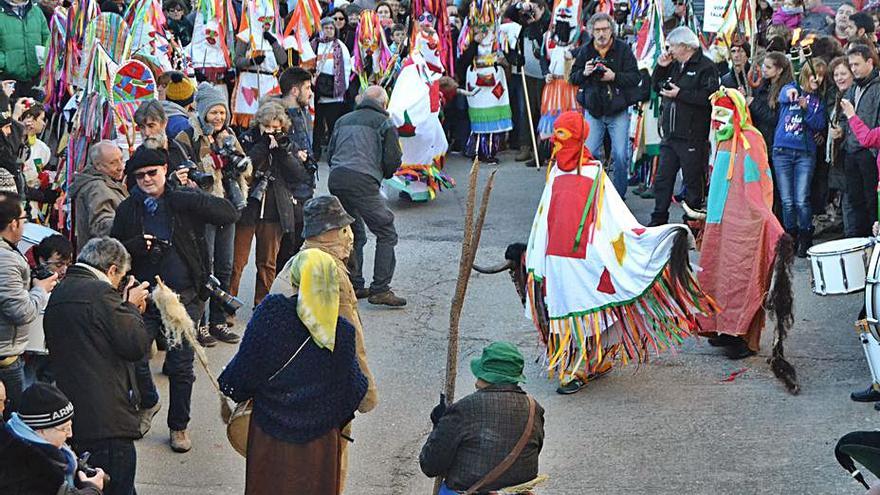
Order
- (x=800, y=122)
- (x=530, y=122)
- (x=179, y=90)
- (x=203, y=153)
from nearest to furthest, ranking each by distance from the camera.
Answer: (x=203, y=153), (x=179, y=90), (x=800, y=122), (x=530, y=122)

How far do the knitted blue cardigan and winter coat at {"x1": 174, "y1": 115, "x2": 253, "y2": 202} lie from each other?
352cm

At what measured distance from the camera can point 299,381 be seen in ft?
18.2

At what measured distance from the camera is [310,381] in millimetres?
5570

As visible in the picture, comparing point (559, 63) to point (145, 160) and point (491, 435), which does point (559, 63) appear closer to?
point (145, 160)

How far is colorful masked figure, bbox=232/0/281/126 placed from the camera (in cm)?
1407

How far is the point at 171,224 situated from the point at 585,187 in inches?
100

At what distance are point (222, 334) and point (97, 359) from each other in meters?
3.24

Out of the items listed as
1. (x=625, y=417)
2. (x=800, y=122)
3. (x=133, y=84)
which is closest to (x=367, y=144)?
(x=133, y=84)

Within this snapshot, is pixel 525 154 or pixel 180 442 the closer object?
pixel 180 442

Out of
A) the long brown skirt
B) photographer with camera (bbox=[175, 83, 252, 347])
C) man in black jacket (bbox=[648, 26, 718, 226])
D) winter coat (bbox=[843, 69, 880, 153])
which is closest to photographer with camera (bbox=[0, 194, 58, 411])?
the long brown skirt

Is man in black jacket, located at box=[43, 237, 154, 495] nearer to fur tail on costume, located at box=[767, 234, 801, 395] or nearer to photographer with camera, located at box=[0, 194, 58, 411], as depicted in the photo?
photographer with camera, located at box=[0, 194, 58, 411]

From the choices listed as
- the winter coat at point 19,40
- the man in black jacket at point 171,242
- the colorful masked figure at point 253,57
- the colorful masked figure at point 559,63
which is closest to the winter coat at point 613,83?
the colorful masked figure at point 559,63

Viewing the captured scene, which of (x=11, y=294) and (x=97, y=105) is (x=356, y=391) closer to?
(x=11, y=294)

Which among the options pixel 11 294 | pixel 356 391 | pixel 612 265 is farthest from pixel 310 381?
pixel 612 265
